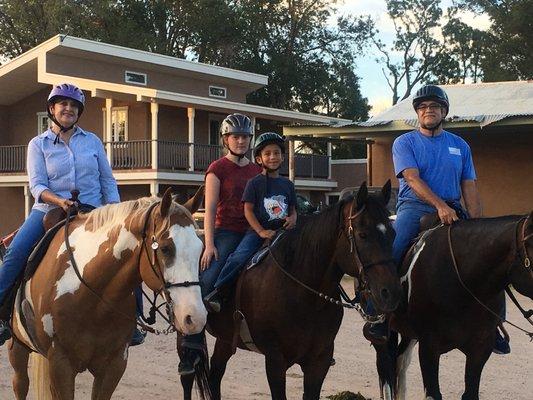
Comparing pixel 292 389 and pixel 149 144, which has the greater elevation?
pixel 149 144

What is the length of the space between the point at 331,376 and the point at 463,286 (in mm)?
3056

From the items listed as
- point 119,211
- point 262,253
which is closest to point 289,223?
point 262,253

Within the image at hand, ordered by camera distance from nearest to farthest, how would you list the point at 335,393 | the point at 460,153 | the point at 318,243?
the point at 318,243, the point at 460,153, the point at 335,393

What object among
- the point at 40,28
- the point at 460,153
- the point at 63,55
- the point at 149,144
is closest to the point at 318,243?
the point at 460,153

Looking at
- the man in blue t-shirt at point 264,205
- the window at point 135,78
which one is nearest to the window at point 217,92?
the window at point 135,78

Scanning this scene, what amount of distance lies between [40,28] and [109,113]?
62.6 feet

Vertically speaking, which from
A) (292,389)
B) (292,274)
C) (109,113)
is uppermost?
(109,113)

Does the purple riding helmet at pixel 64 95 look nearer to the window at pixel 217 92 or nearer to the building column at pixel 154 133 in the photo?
the building column at pixel 154 133

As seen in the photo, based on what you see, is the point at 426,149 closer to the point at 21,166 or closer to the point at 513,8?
the point at 21,166

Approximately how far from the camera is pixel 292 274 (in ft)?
18.0

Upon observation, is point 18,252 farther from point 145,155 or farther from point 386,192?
point 145,155

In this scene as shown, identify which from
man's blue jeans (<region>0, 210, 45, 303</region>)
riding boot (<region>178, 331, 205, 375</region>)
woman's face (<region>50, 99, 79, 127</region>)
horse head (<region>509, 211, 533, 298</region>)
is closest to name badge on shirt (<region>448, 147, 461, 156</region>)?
horse head (<region>509, 211, 533, 298</region>)

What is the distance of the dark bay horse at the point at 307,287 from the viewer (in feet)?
16.3

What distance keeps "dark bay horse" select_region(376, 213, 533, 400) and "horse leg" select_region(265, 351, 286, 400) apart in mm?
1112
